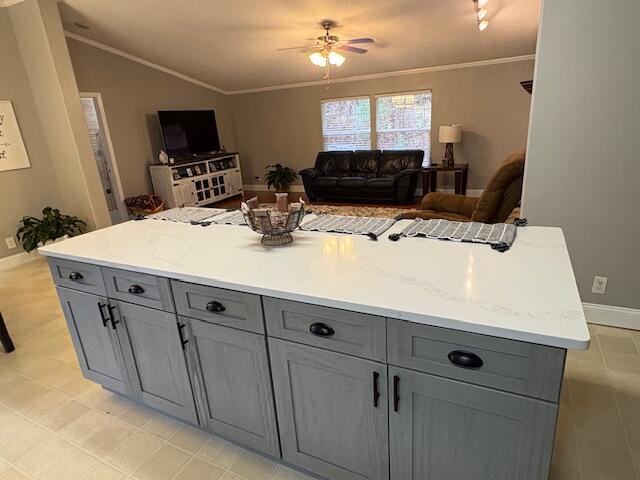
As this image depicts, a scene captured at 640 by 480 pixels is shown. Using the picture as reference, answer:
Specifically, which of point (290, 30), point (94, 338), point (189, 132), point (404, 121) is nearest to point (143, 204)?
point (189, 132)

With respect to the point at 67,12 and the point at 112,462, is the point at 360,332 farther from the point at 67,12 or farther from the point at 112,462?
the point at 67,12

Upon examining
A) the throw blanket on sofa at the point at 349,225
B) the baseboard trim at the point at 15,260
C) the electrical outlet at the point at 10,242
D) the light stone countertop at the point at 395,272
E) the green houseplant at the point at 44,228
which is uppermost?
the throw blanket on sofa at the point at 349,225

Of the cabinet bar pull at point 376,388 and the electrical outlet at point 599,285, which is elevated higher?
the cabinet bar pull at point 376,388

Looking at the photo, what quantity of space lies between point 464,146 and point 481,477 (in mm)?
5985

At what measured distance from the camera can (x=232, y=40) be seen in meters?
5.04

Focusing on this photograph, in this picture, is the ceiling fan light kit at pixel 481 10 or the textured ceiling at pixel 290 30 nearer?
the ceiling fan light kit at pixel 481 10

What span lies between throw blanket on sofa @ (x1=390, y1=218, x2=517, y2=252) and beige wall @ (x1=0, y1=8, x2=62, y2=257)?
188 inches

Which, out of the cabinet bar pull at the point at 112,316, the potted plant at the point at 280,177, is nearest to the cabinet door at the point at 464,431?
the cabinet bar pull at the point at 112,316

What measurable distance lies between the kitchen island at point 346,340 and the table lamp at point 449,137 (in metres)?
4.61

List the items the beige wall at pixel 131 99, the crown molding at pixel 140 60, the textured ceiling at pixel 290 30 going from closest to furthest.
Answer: the textured ceiling at pixel 290 30, the crown molding at pixel 140 60, the beige wall at pixel 131 99

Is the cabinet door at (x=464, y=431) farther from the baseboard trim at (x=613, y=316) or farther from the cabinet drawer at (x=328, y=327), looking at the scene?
the baseboard trim at (x=613, y=316)

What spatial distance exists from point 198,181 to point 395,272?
610cm

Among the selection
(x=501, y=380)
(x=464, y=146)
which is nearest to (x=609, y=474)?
(x=501, y=380)

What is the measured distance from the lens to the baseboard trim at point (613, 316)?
2426 mm
